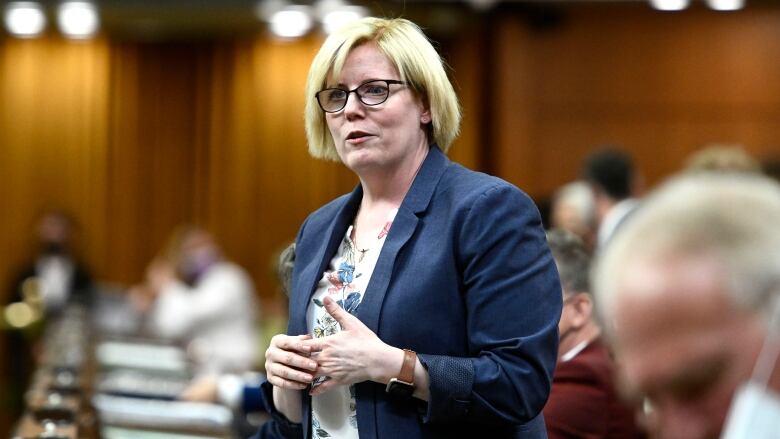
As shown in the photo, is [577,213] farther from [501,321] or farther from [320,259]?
[501,321]

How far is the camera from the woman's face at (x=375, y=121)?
2166 millimetres

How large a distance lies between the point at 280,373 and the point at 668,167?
9.12 metres

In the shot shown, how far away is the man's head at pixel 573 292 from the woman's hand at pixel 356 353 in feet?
2.85

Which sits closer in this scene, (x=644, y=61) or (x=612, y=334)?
(x=612, y=334)

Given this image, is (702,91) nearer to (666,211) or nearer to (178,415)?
(178,415)

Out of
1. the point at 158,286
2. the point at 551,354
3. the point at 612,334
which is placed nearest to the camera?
the point at 612,334

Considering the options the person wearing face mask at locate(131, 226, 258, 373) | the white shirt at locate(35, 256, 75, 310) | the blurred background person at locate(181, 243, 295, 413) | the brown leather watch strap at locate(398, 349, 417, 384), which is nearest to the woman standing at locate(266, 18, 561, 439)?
the brown leather watch strap at locate(398, 349, 417, 384)

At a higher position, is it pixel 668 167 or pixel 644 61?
pixel 644 61

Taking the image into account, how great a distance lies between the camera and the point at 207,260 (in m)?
8.87

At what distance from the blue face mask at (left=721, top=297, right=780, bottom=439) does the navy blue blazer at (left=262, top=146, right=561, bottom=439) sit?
42.4 inches

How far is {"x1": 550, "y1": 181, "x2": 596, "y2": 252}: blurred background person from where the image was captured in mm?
6008

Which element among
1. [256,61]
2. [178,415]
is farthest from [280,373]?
[256,61]

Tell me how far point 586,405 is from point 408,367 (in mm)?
841

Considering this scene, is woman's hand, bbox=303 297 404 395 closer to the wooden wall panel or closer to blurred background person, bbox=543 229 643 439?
Result: blurred background person, bbox=543 229 643 439
